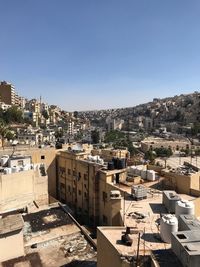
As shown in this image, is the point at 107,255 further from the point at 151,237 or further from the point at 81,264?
the point at 81,264

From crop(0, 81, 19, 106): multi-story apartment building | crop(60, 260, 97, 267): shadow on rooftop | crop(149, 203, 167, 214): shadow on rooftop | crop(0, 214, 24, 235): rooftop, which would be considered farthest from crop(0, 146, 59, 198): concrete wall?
crop(0, 81, 19, 106): multi-story apartment building

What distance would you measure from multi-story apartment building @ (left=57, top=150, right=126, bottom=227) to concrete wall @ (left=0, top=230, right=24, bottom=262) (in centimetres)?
631

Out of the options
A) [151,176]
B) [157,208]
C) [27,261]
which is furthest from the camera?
[151,176]

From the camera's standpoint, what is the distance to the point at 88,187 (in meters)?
→ 25.7

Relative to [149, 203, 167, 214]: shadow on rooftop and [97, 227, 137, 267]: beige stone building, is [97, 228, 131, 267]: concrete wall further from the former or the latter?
[149, 203, 167, 214]: shadow on rooftop

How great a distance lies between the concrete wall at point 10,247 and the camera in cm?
1685

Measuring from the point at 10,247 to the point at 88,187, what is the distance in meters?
10.1

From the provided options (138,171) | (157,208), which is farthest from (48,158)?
(157,208)

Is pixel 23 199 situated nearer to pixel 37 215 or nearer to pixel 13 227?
pixel 37 215

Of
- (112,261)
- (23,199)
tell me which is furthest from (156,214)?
(23,199)

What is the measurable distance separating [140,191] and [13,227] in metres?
8.96

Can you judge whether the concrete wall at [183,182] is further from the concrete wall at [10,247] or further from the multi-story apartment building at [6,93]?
the multi-story apartment building at [6,93]

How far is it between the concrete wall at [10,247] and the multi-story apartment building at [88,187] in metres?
6.31

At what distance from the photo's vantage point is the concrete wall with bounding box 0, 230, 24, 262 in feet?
55.3
